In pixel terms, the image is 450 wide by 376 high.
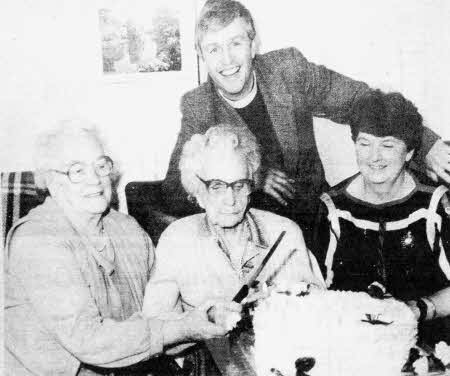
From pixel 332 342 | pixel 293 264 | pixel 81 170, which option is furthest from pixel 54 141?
pixel 332 342

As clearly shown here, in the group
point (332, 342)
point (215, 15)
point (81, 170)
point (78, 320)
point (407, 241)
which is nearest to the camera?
point (332, 342)

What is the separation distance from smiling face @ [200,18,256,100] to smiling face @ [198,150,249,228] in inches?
8.3

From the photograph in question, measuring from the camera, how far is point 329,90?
1.52m

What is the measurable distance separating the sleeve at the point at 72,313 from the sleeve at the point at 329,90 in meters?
0.82

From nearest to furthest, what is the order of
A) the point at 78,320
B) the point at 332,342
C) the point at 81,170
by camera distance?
1. the point at 332,342
2. the point at 78,320
3. the point at 81,170

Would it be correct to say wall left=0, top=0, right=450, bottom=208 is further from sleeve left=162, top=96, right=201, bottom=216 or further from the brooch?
the brooch

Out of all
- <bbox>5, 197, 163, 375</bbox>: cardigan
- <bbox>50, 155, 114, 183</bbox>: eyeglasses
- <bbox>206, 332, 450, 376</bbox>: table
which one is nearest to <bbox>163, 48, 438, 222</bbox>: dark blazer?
<bbox>50, 155, 114, 183</bbox>: eyeglasses

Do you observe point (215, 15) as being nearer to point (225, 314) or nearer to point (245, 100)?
point (245, 100)

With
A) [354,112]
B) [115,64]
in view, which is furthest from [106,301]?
[354,112]

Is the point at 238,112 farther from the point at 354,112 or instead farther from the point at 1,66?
the point at 1,66

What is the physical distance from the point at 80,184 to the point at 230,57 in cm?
57

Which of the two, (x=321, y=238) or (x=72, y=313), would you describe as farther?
(x=321, y=238)

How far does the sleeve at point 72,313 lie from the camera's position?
1173 mm

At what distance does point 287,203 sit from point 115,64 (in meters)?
0.67
